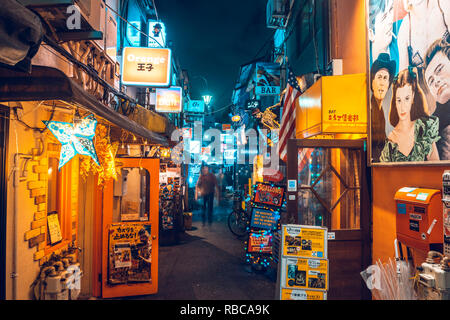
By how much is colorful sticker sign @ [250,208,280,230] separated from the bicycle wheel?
3.38m

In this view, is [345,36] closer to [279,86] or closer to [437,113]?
[437,113]

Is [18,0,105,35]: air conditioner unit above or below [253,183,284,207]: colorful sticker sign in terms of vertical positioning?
→ above

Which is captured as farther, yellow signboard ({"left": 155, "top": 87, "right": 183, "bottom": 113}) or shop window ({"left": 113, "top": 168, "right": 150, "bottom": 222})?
yellow signboard ({"left": 155, "top": 87, "right": 183, "bottom": 113})

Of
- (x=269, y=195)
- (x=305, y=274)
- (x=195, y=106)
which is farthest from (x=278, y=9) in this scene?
(x=195, y=106)

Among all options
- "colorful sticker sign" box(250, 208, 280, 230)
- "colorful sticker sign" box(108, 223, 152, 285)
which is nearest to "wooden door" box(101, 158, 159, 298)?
"colorful sticker sign" box(108, 223, 152, 285)

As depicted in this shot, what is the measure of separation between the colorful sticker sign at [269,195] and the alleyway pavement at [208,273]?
1.94m

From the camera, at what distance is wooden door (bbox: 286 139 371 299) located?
4723 millimetres

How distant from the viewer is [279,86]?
36.9 ft

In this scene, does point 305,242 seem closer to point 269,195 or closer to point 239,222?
point 269,195

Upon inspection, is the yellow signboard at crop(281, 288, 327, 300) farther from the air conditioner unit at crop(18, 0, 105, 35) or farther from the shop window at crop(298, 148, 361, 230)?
the air conditioner unit at crop(18, 0, 105, 35)

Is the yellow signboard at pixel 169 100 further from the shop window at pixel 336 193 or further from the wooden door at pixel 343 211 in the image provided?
the wooden door at pixel 343 211

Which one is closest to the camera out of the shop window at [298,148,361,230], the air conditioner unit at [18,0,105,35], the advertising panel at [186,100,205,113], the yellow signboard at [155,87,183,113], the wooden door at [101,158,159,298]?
the air conditioner unit at [18,0,105,35]

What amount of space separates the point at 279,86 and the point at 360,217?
768 centimetres

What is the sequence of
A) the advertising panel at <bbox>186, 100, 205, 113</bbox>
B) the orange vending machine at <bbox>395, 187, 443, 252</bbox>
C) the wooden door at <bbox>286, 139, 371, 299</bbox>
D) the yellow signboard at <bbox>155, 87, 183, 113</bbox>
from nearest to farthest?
the orange vending machine at <bbox>395, 187, 443, 252</bbox> < the wooden door at <bbox>286, 139, 371, 299</bbox> < the yellow signboard at <bbox>155, 87, 183, 113</bbox> < the advertising panel at <bbox>186, 100, 205, 113</bbox>
